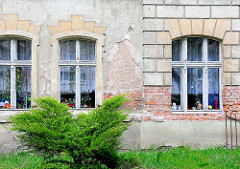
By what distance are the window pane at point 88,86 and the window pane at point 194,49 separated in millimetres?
2300

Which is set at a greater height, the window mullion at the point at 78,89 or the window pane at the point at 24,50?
the window pane at the point at 24,50

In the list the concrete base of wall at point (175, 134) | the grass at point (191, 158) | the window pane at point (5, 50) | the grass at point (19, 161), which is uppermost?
the window pane at point (5, 50)

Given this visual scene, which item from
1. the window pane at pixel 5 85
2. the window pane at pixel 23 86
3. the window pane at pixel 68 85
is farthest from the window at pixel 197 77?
the window pane at pixel 5 85

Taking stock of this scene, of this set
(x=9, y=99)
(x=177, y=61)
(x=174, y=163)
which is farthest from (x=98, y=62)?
(x=174, y=163)

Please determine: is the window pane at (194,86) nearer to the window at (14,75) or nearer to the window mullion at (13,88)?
the window at (14,75)

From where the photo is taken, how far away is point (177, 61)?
5379mm

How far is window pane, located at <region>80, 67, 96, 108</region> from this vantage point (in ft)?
17.7

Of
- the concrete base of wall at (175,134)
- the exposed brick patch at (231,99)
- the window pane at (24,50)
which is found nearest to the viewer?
the concrete base of wall at (175,134)

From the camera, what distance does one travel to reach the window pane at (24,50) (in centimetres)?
536

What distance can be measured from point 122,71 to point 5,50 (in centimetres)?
278

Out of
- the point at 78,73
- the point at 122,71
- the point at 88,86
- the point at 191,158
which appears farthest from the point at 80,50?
the point at 191,158

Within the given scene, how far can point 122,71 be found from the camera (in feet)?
17.3

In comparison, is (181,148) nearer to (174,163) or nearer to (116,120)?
(174,163)

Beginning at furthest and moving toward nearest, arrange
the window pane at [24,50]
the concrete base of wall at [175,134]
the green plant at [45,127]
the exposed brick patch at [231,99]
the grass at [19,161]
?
1. the window pane at [24,50]
2. the exposed brick patch at [231,99]
3. the concrete base of wall at [175,134]
4. the grass at [19,161]
5. the green plant at [45,127]
